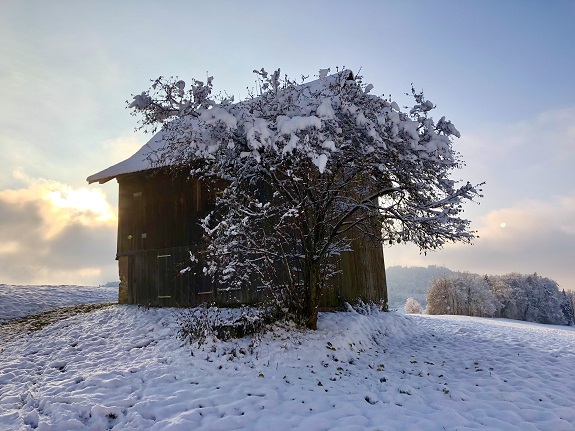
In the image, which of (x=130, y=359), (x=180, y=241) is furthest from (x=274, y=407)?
A: (x=180, y=241)

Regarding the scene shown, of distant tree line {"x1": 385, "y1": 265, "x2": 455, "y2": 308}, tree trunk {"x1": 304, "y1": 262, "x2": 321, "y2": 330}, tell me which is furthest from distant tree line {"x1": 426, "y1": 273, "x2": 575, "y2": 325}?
distant tree line {"x1": 385, "y1": 265, "x2": 455, "y2": 308}

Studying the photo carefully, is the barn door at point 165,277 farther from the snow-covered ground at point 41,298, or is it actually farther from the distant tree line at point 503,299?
the distant tree line at point 503,299

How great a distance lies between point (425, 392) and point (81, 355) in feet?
27.6

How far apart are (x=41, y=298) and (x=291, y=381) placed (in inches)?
838

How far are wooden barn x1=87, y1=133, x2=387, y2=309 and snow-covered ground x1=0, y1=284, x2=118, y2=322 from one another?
6801mm

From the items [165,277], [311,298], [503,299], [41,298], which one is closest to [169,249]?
[165,277]

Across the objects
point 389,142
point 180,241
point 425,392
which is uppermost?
point 389,142

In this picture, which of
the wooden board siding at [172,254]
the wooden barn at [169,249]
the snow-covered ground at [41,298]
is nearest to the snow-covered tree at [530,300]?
the wooden board siding at [172,254]

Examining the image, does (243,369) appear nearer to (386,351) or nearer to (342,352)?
(342,352)

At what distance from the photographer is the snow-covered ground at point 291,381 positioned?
250 inches

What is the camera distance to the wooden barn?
49.0ft

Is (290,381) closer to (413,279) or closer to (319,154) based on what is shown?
(319,154)

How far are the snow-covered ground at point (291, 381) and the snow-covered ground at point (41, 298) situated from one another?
9318mm

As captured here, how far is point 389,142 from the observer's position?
9.71 m
